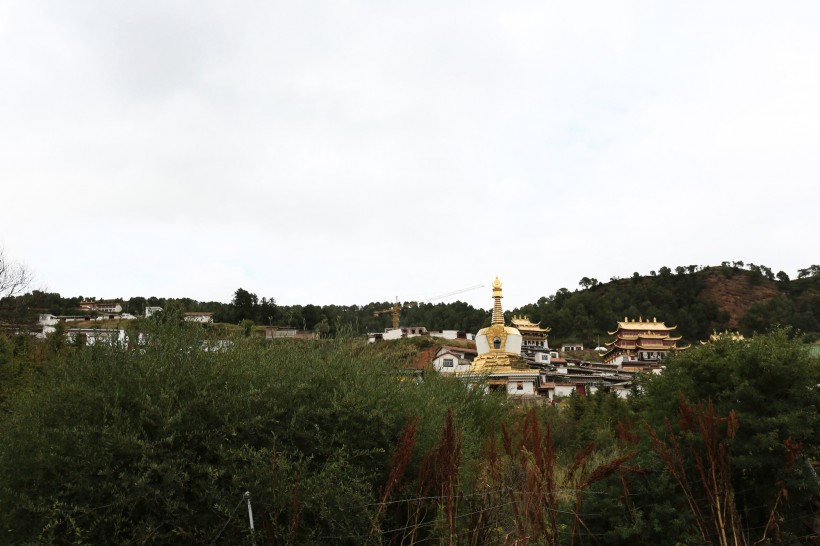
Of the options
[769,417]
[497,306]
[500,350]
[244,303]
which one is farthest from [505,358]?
[244,303]

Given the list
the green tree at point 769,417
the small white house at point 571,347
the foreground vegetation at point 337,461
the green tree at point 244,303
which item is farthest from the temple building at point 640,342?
the foreground vegetation at point 337,461

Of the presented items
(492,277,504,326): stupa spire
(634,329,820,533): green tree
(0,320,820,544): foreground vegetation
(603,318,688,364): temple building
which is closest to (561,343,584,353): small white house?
(603,318,688,364): temple building

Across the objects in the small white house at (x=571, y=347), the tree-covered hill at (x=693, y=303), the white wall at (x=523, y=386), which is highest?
the tree-covered hill at (x=693, y=303)

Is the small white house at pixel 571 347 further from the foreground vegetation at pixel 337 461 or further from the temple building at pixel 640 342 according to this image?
the foreground vegetation at pixel 337 461

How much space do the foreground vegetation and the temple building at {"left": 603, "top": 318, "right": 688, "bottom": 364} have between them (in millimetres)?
73997

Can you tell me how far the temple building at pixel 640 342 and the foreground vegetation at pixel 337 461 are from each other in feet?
243

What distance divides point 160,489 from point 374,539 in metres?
2.44

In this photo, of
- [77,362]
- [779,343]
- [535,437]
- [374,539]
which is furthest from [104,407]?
[779,343]

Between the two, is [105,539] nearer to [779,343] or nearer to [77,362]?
[77,362]

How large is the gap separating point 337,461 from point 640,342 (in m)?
79.0

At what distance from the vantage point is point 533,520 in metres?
7.37

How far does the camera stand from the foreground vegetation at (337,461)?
7484 millimetres

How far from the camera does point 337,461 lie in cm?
859

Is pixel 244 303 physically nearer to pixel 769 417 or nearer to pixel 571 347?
pixel 571 347
